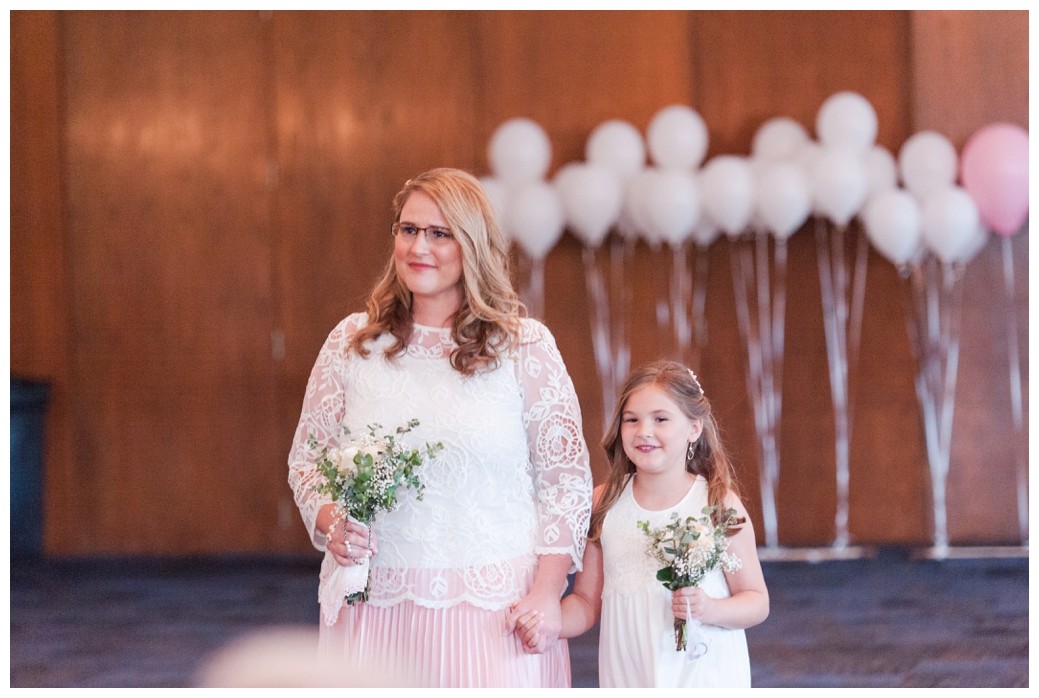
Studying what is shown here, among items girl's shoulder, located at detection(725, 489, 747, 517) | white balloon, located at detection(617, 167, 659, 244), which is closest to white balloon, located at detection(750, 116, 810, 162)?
white balloon, located at detection(617, 167, 659, 244)

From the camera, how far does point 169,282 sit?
20.1 feet

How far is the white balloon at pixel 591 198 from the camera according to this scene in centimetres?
539

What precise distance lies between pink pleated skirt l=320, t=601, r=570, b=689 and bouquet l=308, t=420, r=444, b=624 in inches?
4.9

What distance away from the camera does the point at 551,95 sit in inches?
236

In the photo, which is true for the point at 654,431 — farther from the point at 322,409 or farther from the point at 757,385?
the point at 757,385

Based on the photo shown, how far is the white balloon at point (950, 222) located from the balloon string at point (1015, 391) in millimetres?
529

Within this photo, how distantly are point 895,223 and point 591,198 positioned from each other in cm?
138

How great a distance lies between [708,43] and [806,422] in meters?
2.02

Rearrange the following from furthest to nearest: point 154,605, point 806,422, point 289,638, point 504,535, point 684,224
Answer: point 806,422 → point 684,224 → point 154,605 → point 289,638 → point 504,535

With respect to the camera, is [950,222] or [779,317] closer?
[950,222]

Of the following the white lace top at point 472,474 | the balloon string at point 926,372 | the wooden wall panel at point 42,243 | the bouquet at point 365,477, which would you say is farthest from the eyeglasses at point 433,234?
the wooden wall panel at point 42,243

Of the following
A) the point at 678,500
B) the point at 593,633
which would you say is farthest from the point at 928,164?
the point at 678,500

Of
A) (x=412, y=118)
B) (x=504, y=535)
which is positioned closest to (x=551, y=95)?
(x=412, y=118)
